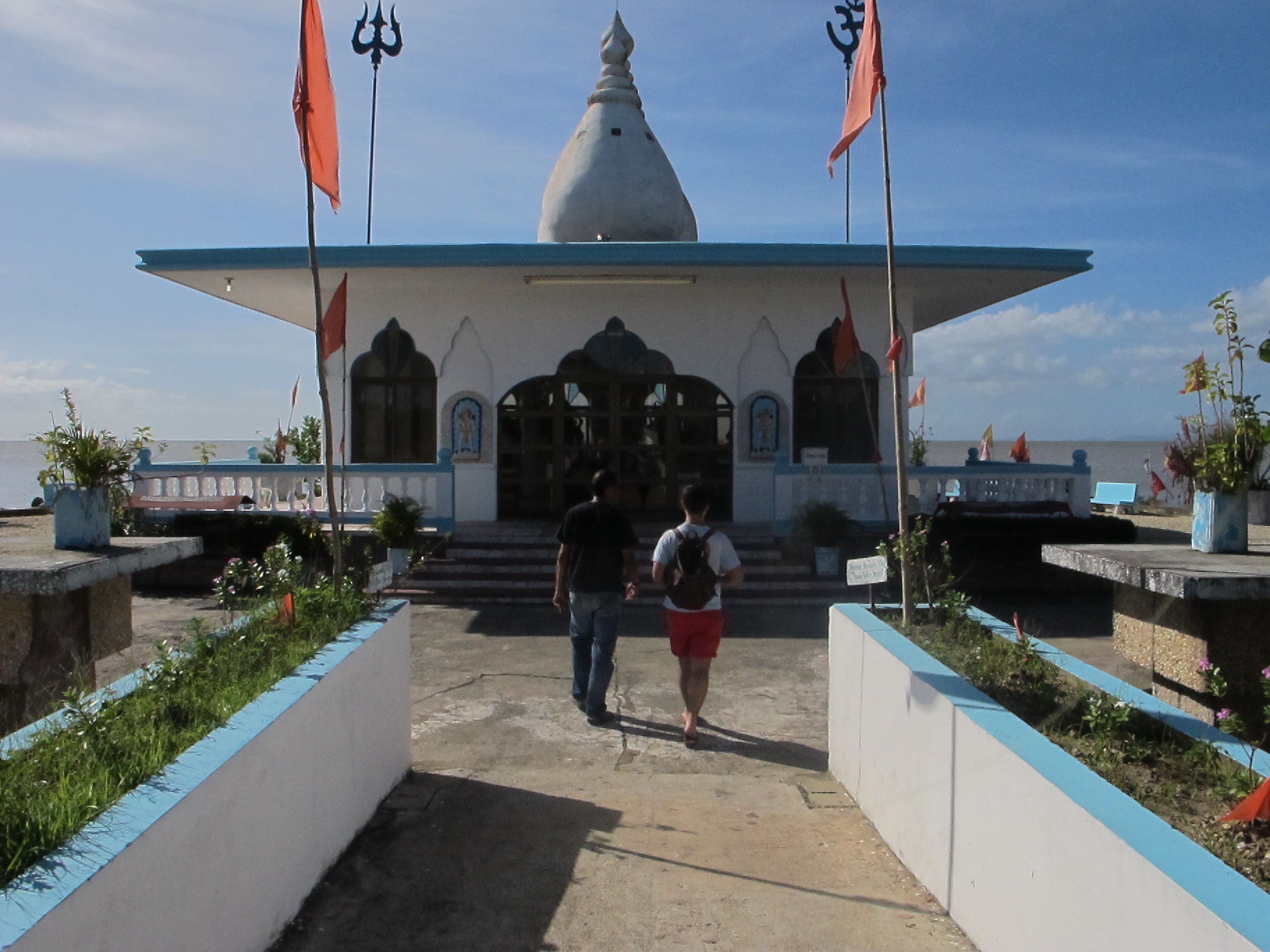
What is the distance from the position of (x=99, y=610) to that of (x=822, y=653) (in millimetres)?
5821

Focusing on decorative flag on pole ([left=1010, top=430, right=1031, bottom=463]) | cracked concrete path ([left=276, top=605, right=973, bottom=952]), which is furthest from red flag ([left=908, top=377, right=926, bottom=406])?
cracked concrete path ([left=276, top=605, right=973, bottom=952])

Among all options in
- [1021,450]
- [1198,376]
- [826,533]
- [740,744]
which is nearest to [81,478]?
[740,744]

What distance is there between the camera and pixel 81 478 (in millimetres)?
5336

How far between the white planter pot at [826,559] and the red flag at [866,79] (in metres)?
6.38

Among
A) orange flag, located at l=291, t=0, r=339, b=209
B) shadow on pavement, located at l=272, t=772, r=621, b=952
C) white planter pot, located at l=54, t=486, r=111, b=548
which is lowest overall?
shadow on pavement, located at l=272, t=772, r=621, b=952

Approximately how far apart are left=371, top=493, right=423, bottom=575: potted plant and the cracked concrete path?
13.7ft

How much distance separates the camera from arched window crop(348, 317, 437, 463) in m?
15.1

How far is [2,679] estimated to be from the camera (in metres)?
4.98

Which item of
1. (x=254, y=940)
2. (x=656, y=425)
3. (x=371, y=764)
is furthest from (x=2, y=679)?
(x=656, y=425)

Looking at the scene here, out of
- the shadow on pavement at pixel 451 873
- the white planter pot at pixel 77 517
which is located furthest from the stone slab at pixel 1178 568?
the white planter pot at pixel 77 517

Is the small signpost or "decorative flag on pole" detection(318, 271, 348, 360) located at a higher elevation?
"decorative flag on pole" detection(318, 271, 348, 360)

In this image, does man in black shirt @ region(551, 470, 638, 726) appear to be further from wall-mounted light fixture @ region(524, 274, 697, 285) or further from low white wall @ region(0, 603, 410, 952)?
wall-mounted light fixture @ region(524, 274, 697, 285)

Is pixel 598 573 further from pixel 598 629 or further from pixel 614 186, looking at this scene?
pixel 614 186

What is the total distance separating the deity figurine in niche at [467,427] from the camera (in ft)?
48.9
